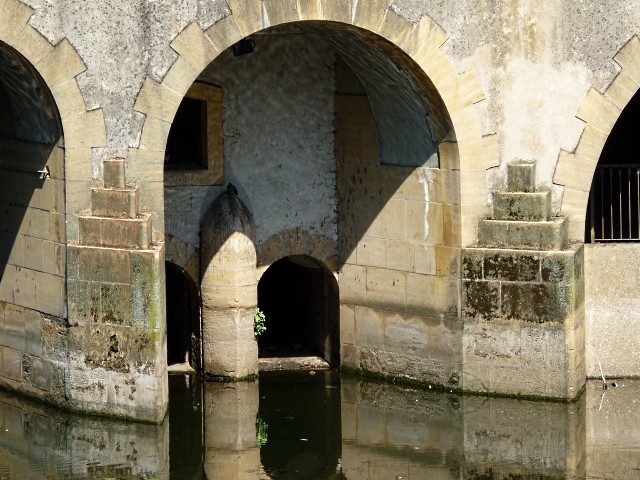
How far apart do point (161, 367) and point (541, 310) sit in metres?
3.62

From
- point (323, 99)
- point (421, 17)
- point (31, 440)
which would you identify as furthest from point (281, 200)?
point (31, 440)

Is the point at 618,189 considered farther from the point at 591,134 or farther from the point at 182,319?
the point at 182,319

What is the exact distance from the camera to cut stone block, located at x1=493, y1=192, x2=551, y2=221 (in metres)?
15.9

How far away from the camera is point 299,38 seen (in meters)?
17.1

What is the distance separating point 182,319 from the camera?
17.5 m

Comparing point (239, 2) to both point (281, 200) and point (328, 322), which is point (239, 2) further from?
point (328, 322)

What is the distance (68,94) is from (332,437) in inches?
152

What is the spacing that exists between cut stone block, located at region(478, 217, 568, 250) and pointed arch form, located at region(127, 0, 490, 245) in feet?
0.46

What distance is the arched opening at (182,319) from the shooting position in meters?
17.2

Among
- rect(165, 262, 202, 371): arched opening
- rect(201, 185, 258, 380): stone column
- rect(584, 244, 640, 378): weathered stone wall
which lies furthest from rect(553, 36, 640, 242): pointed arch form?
rect(165, 262, 202, 371): arched opening

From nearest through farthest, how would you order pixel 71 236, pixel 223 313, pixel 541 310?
pixel 71 236 → pixel 541 310 → pixel 223 313

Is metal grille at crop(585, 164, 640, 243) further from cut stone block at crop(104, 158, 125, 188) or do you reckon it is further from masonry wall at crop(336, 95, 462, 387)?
cut stone block at crop(104, 158, 125, 188)

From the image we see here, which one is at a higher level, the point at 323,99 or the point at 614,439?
the point at 323,99

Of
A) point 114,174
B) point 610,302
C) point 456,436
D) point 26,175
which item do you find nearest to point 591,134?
point 610,302
